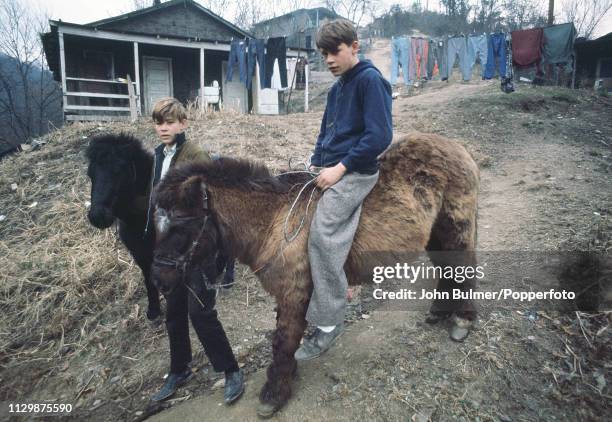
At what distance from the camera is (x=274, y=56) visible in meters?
13.3

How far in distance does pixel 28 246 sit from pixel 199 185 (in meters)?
5.35

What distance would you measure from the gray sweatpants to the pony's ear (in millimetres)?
775

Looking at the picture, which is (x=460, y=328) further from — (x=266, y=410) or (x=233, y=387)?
(x=233, y=387)

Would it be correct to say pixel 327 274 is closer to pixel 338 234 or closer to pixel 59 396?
pixel 338 234

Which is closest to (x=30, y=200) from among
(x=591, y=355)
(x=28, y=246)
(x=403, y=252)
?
(x=28, y=246)

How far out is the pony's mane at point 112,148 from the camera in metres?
3.20

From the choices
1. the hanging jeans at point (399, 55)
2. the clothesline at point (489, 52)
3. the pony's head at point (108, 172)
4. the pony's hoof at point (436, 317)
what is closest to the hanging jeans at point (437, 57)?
the clothesline at point (489, 52)

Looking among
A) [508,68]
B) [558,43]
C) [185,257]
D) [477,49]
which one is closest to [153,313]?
[185,257]

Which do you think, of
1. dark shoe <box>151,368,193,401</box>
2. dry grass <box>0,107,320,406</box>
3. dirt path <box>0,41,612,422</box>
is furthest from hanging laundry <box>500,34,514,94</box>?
dark shoe <box>151,368,193,401</box>

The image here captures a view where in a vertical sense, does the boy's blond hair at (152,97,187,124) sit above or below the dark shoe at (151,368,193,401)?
above

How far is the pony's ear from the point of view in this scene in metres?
2.20

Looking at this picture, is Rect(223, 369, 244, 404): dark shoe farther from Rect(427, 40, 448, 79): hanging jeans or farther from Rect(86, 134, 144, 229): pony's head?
Rect(427, 40, 448, 79): hanging jeans

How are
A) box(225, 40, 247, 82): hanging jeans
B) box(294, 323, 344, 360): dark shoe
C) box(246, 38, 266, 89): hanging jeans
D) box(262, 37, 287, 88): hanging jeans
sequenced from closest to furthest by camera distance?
box(294, 323, 344, 360): dark shoe, box(262, 37, 287, 88): hanging jeans, box(246, 38, 266, 89): hanging jeans, box(225, 40, 247, 82): hanging jeans
